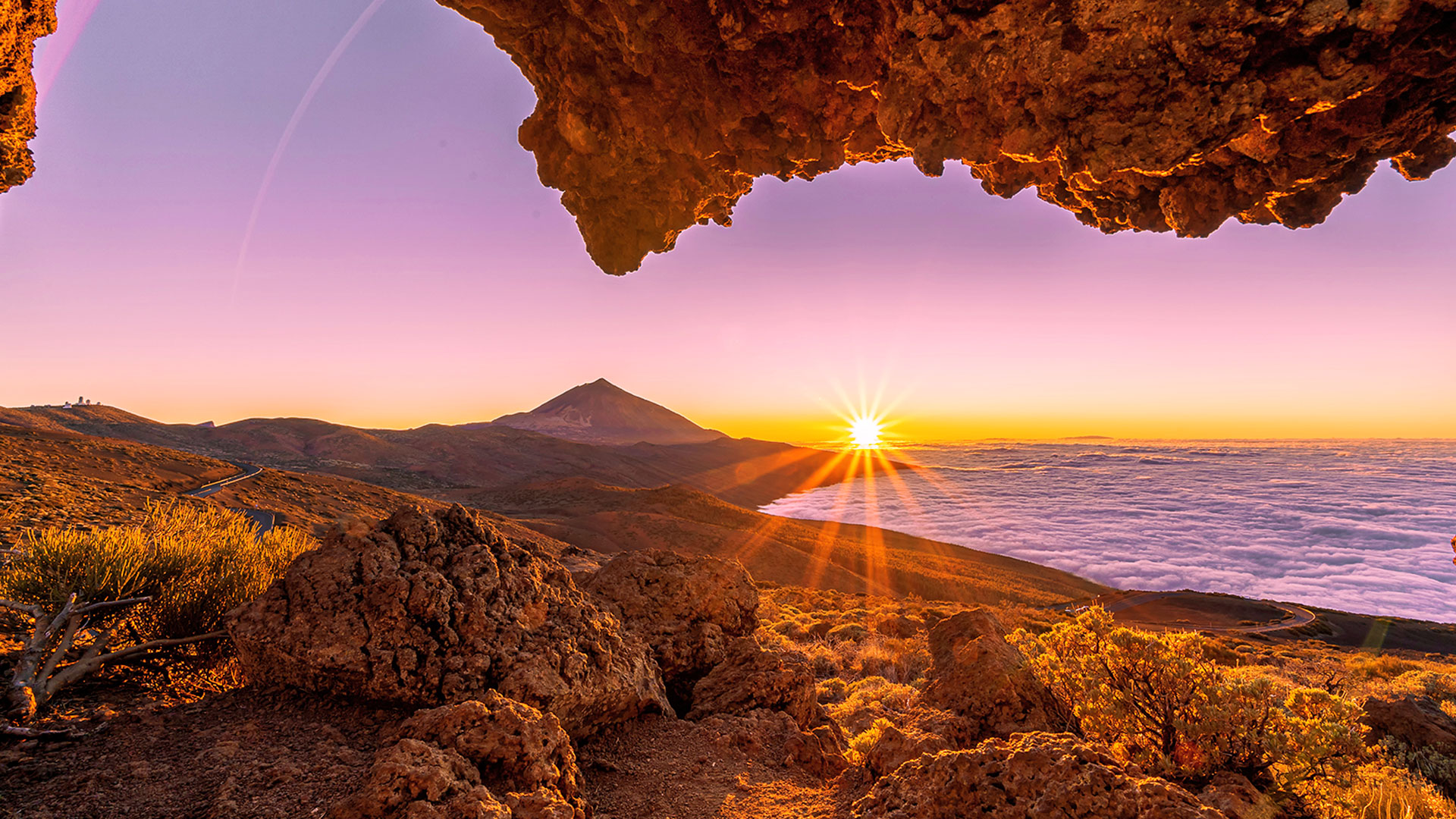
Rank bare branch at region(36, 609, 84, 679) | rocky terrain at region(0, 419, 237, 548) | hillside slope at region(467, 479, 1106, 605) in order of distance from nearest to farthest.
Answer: bare branch at region(36, 609, 84, 679), rocky terrain at region(0, 419, 237, 548), hillside slope at region(467, 479, 1106, 605)

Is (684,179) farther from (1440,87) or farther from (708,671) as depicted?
(1440,87)

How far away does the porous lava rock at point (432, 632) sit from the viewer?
351 cm

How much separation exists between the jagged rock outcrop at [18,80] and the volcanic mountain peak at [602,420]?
14583cm

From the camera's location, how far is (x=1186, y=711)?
365cm

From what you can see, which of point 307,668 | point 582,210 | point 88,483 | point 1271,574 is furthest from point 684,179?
point 1271,574

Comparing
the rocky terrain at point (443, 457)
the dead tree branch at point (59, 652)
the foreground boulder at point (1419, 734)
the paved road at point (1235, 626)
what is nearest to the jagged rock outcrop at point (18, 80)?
the dead tree branch at point (59, 652)

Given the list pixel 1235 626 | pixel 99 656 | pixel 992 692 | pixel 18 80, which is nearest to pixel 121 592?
pixel 99 656

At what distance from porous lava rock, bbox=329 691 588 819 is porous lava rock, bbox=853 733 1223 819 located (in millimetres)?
1705

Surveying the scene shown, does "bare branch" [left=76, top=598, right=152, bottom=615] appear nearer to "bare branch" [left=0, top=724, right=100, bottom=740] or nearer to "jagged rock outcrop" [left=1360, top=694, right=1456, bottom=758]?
"bare branch" [left=0, top=724, right=100, bottom=740]

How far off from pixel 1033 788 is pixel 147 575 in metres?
6.16

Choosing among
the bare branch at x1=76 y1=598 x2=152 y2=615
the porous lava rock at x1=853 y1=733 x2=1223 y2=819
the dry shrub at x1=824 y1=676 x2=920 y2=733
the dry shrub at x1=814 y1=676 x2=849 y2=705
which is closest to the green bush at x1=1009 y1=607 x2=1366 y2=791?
the porous lava rock at x1=853 y1=733 x2=1223 y2=819

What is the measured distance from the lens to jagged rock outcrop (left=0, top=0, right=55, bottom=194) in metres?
4.48

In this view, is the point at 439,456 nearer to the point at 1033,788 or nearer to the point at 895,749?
the point at 895,749

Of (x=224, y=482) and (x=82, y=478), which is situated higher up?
(x=82, y=478)
